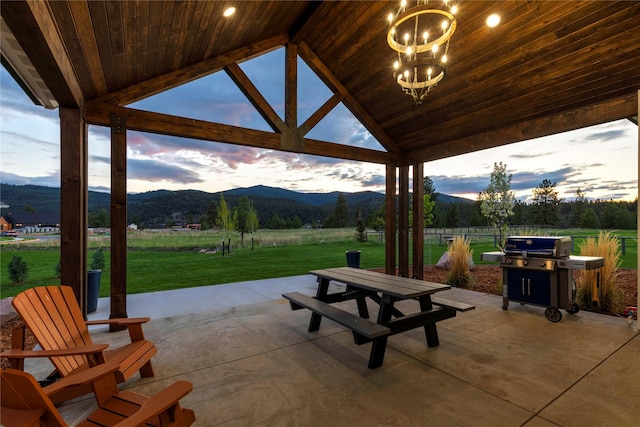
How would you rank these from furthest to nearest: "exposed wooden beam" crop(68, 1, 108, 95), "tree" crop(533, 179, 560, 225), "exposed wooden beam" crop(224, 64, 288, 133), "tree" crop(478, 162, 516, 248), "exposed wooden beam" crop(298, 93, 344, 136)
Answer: "tree" crop(533, 179, 560, 225) < "tree" crop(478, 162, 516, 248) < "exposed wooden beam" crop(298, 93, 344, 136) < "exposed wooden beam" crop(224, 64, 288, 133) < "exposed wooden beam" crop(68, 1, 108, 95)

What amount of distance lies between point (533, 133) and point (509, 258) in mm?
1976

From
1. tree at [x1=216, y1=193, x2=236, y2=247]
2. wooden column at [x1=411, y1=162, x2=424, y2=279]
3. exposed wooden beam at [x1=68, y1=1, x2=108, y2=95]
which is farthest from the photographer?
tree at [x1=216, y1=193, x2=236, y2=247]

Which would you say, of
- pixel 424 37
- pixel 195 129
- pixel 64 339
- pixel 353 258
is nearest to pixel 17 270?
pixel 195 129

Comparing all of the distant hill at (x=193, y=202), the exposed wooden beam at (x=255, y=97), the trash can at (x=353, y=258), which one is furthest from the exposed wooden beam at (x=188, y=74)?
the trash can at (x=353, y=258)

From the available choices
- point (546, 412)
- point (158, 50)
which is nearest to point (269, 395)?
point (546, 412)

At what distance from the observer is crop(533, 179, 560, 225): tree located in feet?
35.0

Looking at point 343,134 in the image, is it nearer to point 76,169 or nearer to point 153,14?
point 153,14

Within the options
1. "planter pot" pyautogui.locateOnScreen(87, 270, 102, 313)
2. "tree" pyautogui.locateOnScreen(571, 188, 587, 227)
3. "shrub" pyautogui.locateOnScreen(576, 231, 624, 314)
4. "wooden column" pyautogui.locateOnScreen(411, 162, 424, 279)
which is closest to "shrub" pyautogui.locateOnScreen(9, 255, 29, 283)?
"planter pot" pyautogui.locateOnScreen(87, 270, 102, 313)

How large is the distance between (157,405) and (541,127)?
554 cm

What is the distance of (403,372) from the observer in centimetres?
248

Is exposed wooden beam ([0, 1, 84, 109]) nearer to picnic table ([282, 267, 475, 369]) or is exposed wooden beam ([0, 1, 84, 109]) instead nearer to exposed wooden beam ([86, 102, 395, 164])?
exposed wooden beam ([86, 102, 395, 164])

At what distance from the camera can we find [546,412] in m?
1.94

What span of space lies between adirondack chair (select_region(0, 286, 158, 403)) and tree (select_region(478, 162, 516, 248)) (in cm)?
1094

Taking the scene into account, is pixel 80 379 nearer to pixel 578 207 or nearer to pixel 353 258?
pixel 353 258
